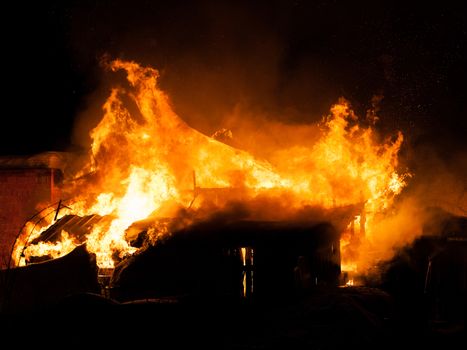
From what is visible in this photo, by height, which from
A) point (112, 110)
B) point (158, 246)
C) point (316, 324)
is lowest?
point (316, 324)

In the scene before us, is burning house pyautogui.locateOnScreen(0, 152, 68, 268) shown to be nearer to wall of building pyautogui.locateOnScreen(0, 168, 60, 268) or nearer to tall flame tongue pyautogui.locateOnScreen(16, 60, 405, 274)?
wall of building pyautogui.locateOnScreen(0, 168, 60, 268)

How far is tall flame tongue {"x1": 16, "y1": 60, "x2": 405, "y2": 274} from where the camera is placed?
12.6 m

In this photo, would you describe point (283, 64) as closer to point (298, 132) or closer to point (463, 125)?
point (298, 132)

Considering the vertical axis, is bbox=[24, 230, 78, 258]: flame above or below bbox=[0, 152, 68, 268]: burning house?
below

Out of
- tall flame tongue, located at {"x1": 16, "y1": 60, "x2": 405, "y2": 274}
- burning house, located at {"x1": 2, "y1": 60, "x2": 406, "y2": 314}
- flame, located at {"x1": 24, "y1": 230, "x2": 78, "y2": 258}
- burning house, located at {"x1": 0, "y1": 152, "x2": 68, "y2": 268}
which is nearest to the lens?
burning house, located at {"x1": 2, "y1": 60, "x2": 406, "y2": 314}

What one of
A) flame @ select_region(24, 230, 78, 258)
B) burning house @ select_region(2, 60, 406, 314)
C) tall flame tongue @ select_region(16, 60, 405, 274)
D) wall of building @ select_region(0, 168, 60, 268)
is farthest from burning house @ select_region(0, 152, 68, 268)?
flame @ select_region(24, 230, 78, 258)

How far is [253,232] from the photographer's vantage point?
958cm

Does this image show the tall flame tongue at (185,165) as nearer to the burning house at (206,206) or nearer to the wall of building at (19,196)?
the burning house at (206,206)

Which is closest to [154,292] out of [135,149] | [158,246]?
[158,246]

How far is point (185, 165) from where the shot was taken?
44.3ft

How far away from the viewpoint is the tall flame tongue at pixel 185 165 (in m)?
12.6

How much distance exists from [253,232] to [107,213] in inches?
208

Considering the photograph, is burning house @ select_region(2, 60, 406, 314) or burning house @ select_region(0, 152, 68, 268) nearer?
burning house @ select_region(2, 60, 406, 314)

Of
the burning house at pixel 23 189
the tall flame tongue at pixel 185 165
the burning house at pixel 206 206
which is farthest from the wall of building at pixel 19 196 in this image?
the tall flame tongue at pixel 185 165
